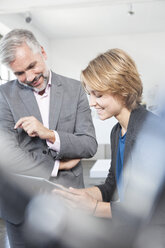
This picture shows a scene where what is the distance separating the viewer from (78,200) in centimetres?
116

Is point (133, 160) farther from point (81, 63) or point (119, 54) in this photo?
point (81, 63)

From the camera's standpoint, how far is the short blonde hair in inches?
47.7

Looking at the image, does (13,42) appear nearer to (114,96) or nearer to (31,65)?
(31,65)

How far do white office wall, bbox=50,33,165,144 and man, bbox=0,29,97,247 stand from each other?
5.49 m

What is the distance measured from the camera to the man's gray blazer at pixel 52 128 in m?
1.27

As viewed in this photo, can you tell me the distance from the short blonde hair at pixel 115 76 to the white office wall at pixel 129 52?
5560 mm

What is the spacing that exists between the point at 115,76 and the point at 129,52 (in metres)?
6.22

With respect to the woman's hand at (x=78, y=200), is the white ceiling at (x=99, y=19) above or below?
above

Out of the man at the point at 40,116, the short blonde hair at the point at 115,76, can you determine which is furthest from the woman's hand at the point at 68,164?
the short blonde hair at the point at 115,76

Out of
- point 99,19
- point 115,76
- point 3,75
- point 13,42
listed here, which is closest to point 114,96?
point 115,76

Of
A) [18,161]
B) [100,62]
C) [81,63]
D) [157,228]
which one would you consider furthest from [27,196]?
[81,63]

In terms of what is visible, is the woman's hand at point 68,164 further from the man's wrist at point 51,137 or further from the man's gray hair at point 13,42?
the man's gray hair at point 13,42

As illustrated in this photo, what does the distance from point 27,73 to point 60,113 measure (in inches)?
9.8

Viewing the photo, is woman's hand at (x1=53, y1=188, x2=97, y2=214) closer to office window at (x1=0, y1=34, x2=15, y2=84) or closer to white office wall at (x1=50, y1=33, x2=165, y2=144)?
office window at (x1=0, y1=34, x2=15, y2=84)
